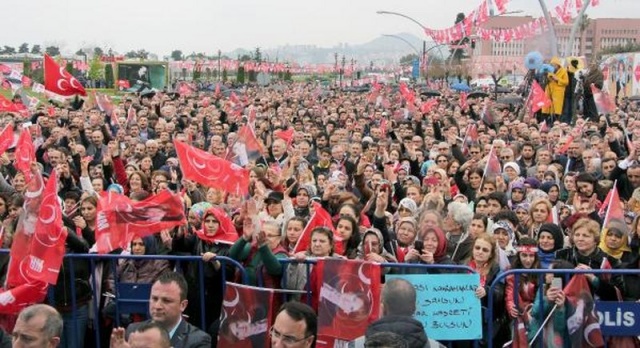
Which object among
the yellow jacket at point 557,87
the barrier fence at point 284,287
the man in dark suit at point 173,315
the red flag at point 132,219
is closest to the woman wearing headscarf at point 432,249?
the barrier fence at point 284,287

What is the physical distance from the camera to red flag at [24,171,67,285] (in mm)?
6086

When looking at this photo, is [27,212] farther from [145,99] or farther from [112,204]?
[145,99]

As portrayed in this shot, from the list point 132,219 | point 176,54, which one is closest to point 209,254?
point 132,219

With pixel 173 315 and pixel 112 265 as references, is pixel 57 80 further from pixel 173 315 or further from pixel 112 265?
pixel 173 315

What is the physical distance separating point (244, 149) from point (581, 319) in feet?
18.5

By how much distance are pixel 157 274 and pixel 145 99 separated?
22.5 m

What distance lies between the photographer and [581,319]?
577cm

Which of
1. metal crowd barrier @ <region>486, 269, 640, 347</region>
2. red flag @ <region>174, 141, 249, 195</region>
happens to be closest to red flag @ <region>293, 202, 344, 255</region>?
red flag @ <region>174, 141, 249, 195</region>

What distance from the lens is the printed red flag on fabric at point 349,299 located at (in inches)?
234

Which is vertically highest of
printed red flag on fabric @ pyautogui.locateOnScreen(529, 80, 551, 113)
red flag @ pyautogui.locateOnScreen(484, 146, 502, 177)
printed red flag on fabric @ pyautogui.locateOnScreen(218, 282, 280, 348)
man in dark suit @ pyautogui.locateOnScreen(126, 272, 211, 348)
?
printed red flag on fabric @ pyautogui.locateOnScreen(529, 80, 551, 113)

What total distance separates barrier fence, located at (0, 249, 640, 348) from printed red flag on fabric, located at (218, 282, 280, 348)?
7.8 inches

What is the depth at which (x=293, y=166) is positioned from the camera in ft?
38.9

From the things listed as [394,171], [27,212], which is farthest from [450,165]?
[27,212]

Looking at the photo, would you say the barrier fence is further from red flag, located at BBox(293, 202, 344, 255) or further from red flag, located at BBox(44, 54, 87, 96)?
red flag, located at BBox(44, 54, 87, 96)
